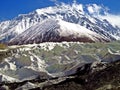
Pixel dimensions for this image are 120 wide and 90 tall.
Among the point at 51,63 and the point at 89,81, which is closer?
the point at 89,81

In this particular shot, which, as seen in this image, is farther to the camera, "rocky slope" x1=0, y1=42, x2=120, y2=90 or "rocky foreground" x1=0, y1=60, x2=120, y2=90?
"rocky slope" x1=0, y1=42, x2=120, y2=90

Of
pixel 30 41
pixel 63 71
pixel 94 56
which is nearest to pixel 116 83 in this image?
pixel 63 71

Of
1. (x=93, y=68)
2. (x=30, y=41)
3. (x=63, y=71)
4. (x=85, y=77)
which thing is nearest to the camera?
(x=85, y=77)

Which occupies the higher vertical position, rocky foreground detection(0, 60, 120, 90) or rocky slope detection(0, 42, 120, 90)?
rocky slope detection(0, 42, 120, 90)

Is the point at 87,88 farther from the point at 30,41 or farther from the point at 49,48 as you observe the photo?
the point at 30,41

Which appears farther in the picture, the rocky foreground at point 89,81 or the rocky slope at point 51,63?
the rocky slope at point 51,63

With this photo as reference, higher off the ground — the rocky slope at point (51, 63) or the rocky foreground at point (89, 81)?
the rocky slope at point (51, 63)

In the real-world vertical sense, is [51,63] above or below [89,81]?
above

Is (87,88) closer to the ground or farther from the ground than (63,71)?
closer to the ground
